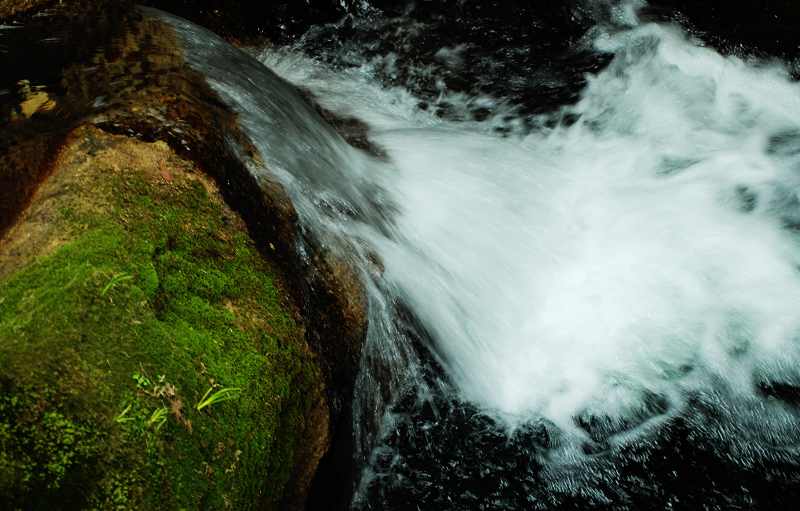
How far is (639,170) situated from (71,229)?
4.74 metres

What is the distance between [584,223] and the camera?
17.7 feet

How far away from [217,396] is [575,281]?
10.7 feet

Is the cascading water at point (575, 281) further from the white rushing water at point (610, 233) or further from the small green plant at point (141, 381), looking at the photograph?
the small green plant at point (141, 381)

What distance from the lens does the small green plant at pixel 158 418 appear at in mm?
2275

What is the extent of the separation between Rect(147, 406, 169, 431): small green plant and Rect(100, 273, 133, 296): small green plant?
54 cm

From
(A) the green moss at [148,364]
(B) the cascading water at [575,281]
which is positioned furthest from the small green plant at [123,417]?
(B) the cascading water at [575,281]

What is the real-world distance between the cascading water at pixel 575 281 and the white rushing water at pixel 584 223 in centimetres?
2

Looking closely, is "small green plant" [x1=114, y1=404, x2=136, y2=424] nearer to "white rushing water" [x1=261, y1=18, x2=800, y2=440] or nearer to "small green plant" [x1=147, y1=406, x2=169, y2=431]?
"small green plant" [x1=147, y1=406, x2=169, y2=431]

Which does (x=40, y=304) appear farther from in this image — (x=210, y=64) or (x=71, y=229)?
(x=210, y=64)

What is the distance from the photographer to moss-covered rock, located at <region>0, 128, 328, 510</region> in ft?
7.14

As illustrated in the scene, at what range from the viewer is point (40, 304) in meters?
2.43

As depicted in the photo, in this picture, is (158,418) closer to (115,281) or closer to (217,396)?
(217,396)

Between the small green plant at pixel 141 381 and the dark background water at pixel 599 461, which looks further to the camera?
the dark background water at pixel 599 461

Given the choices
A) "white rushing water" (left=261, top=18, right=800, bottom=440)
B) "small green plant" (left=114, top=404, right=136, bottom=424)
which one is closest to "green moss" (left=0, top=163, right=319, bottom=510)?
"small green plant" (left=114, top=404, right=136, bottom=424)
